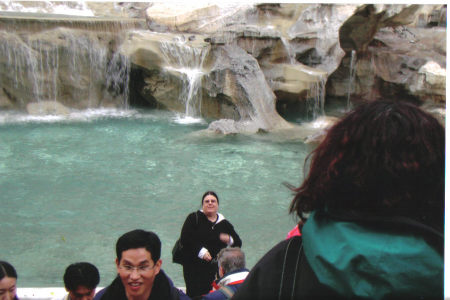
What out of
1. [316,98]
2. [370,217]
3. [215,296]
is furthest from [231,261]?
[316,98]

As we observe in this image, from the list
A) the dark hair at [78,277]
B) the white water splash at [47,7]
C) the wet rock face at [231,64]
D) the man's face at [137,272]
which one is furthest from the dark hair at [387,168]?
the white water splash at [47,7]

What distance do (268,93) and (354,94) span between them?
3.15 metres

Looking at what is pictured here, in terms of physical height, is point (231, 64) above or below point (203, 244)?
above

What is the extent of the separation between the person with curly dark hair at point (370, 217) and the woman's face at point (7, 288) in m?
1.23

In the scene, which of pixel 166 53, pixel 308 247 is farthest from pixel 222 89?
pixel 308 247

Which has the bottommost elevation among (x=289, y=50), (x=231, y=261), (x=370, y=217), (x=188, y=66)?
(x=231, y=261)

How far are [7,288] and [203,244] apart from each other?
127cm

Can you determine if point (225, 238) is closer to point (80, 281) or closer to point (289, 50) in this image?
point (80, 281)

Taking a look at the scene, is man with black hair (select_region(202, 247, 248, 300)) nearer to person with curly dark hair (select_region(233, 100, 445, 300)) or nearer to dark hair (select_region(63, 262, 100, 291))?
dark hair (select_region(63, 262, 100, 291))

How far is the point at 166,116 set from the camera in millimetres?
9859

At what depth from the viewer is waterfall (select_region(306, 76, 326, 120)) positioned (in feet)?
32.8

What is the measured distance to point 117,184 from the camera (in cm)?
647

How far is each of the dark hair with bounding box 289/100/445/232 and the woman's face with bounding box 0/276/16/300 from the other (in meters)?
1.37

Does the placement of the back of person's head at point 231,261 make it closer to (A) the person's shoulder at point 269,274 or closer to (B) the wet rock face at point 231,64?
(A) the person's shoulder at point 269,274
